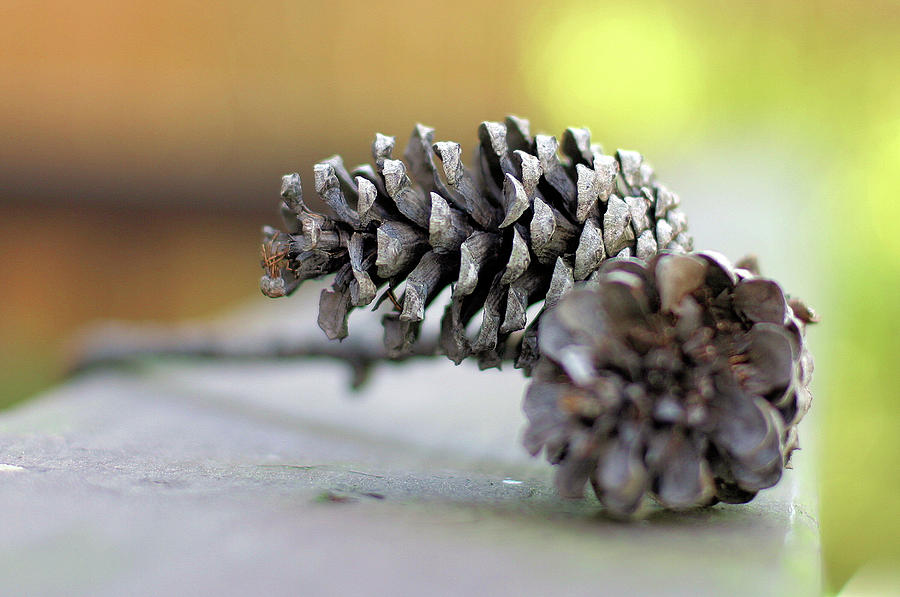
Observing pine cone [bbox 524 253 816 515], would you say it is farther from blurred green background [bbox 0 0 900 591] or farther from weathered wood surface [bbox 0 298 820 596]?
blurred green background [bbox 0 0 900 591]

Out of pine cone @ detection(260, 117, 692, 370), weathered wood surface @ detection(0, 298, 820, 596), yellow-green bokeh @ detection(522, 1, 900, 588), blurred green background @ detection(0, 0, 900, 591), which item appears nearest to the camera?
weathered wood surface @ detection(0, 298, 820, 596)

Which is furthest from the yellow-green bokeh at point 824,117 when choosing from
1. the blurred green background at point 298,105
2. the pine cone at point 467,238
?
the pine cone at point 467,238

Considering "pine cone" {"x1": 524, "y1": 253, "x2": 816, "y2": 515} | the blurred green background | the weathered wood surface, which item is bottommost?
the weathered wood surface

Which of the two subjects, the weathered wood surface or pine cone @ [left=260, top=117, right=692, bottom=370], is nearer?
the weathered wood surface

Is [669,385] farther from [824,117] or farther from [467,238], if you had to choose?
[824,117]

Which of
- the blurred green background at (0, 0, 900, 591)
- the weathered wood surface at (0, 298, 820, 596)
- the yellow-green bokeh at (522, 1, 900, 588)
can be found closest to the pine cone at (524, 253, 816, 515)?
the weathered wood surface at (0, 298, 820, 596)

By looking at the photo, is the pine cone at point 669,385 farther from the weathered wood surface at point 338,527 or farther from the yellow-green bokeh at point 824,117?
the yellow-green bokeh at point 824,117
